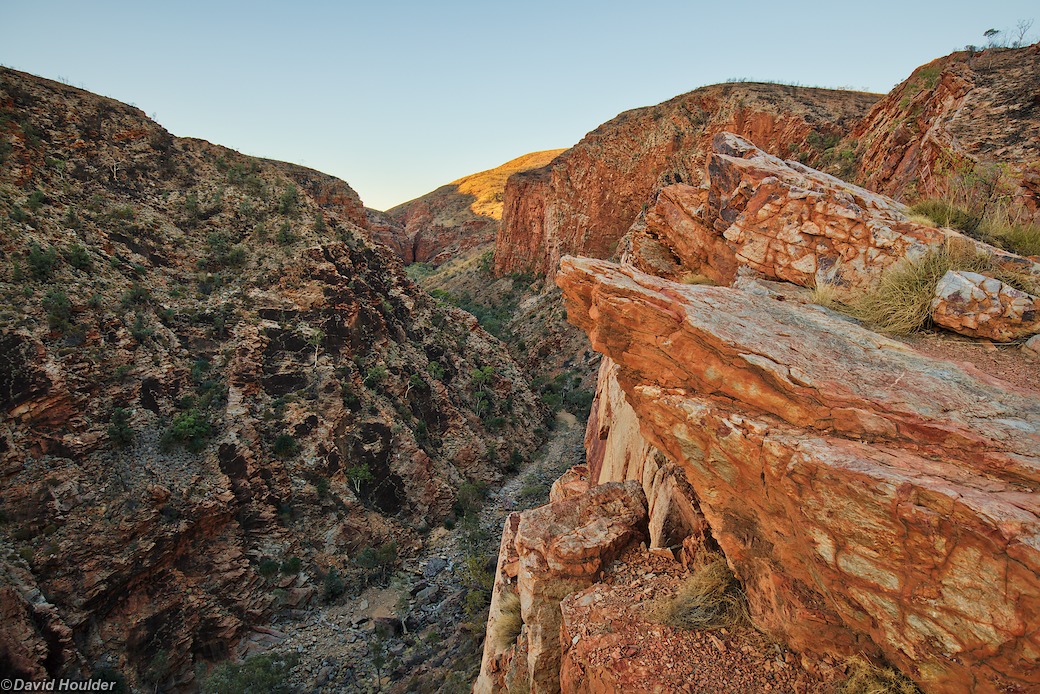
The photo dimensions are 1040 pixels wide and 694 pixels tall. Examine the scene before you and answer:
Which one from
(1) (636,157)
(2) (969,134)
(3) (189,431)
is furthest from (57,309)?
(1) (636,157)

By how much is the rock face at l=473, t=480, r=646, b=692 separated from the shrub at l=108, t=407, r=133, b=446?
45.2 feet

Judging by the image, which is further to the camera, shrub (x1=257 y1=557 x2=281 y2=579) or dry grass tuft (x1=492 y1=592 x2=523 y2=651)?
shrub (x1=257 y1=557 x2=281 y2=579)

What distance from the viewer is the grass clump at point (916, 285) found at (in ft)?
15.1

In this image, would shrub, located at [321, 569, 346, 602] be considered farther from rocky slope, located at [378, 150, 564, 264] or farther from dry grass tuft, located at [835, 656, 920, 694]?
rocky slope, located at [378, 150, 564, 264]

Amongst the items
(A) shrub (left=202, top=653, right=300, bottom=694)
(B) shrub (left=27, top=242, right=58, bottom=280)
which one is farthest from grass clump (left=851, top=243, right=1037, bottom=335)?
(B) shrub (left=27, top=242, right=58, bottom=280)

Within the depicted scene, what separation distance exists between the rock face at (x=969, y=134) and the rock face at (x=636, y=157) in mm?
16077

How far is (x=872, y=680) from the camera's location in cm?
355

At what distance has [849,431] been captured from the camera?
360cm

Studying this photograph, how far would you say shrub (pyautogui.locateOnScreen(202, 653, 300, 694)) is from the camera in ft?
40.2

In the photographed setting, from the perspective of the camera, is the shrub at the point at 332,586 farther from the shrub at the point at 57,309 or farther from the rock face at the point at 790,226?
the rock face at the point at 790,226

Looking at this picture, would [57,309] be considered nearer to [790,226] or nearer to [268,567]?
[268,567]

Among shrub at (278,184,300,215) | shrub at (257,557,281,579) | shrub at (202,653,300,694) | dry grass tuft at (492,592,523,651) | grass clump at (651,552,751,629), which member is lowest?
shrub at (202,653,300,694)

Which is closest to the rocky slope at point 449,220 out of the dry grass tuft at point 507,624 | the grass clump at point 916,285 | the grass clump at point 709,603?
the dry grass tuft at point 507,624

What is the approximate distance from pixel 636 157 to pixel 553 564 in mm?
38817
